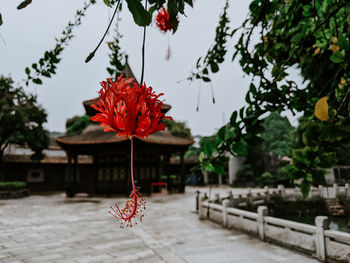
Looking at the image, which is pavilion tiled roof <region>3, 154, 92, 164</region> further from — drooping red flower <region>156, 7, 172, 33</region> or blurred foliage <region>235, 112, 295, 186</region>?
drooping red flower <region>156, 7, 172, 33</region>

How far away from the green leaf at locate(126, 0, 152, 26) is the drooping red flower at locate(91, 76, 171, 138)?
156 mm

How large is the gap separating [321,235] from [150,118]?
471 cm

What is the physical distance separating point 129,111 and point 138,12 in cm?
26

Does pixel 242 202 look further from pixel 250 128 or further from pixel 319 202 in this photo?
pixel 250 128

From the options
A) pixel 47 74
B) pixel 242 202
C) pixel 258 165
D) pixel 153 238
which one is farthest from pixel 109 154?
pixel 258 165

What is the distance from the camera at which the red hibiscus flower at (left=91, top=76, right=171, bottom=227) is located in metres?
0.71

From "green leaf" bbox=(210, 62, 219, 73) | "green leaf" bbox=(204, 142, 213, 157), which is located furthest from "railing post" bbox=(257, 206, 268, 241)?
"green leaf" bbox=(204, 142, 213, 157)

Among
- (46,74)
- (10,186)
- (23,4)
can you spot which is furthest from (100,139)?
(23,4)

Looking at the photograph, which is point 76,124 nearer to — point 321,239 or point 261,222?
point 261,222

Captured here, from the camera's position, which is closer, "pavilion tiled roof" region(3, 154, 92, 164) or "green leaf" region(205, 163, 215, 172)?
"green leaf" region(205, 163, 215, 172)

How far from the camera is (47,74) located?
182 cm

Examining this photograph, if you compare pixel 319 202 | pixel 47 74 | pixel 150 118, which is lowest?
pixel 319 202

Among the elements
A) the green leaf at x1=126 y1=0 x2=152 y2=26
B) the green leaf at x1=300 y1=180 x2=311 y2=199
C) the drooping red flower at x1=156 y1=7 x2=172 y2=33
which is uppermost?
the drooping red flower at x1=156 y1=7 x2=172 y2=33

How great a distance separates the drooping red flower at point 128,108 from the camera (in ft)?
2.32
